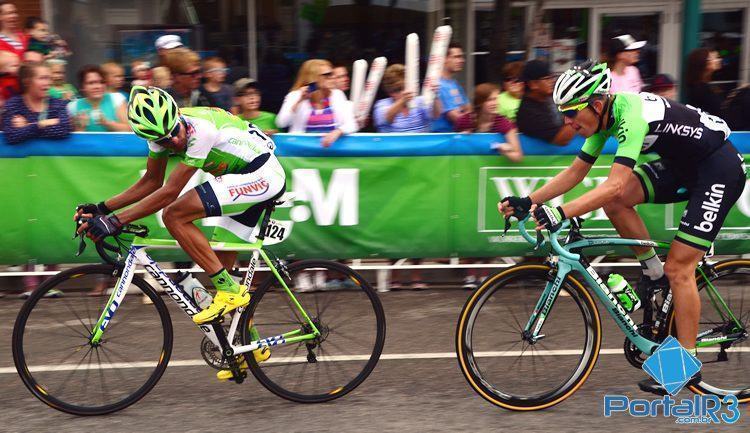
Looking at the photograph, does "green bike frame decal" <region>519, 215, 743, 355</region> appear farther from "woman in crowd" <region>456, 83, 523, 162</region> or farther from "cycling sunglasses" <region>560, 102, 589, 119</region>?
"woman in crowd" <region>456, 83, 523, 162</region>

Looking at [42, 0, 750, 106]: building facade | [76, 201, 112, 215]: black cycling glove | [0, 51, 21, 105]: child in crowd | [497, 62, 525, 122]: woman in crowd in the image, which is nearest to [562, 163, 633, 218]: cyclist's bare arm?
[76, 201, 112, 215]: black cycling glove

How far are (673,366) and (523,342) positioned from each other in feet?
2.66

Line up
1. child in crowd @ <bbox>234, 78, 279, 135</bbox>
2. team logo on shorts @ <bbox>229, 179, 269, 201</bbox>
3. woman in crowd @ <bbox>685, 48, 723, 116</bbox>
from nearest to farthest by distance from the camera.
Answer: team logo on shorts @ <bbox>229, 179, 269, 201</bbox> < child in crowd @ <bbox>234, 78, 279, 135</bbox> < woman in crowd @ <bbox>685, 48, 723, 116</bbox>

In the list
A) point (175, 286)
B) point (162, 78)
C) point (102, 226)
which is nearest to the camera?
point (102, 226)

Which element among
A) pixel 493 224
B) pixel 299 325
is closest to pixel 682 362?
pixel 299 325

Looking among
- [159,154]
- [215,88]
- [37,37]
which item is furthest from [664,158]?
[37,37]

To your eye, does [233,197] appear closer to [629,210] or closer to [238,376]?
[238,376]

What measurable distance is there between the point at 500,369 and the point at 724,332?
4.18 ft

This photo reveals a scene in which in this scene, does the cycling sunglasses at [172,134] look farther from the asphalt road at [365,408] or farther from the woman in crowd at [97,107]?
the woman in crowd at [97,107]

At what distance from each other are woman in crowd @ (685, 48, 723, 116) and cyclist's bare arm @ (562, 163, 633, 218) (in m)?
4.05

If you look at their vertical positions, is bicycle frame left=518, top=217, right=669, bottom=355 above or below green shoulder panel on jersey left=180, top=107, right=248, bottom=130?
below

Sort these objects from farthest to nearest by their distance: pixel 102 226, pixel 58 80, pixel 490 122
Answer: pixel 58 80, pixel 490 122, pixel 102 226

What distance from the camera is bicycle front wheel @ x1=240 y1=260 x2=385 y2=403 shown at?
5.25 m

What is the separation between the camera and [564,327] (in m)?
5.23
